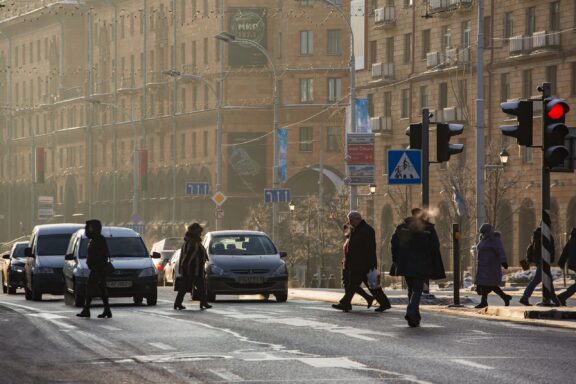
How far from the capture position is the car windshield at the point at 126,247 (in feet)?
123

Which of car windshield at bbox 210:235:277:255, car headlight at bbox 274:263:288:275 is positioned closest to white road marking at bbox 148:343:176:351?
car headlight at bbox 274:263:288:275

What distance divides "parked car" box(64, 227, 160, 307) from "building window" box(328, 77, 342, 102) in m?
79.3

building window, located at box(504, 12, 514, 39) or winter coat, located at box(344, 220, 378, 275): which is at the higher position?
building window, located at box(504, 12, 514, 39)

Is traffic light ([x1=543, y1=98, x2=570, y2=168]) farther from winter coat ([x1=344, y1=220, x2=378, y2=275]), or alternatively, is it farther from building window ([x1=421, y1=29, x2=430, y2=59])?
building window ([x1=421, y1=29, x2=430, y2=59])

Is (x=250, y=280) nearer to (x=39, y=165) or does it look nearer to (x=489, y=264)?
(x=489, y=264)

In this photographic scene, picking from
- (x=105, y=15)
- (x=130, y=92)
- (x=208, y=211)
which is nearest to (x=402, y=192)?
(x=208, y=211)

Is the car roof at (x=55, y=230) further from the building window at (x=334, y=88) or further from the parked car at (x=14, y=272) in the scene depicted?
the building window at (x=334, y=88)

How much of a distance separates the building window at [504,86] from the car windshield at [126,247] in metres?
51.0

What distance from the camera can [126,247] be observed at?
37625mm

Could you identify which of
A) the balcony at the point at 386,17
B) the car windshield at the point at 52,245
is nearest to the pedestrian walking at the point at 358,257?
the car windshield at the point at 52,245

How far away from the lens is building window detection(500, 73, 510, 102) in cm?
8675

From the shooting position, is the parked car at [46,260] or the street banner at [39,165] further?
the street banner at [39,165]

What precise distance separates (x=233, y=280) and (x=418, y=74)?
2326 inches

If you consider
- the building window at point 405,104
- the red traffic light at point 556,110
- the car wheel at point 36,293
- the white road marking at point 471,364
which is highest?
the building window at point 405,104
